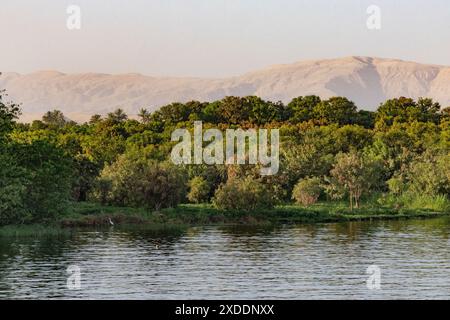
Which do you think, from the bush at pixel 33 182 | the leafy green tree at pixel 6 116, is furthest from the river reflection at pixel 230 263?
the leafy green tree at pixel 6 116

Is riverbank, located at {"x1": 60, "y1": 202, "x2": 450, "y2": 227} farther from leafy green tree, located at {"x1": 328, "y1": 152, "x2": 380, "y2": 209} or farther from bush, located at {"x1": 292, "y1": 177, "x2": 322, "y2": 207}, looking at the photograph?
leafy green tree, located at {"x1": 328, "y1": 152, "x2": 380, "y2": 209}

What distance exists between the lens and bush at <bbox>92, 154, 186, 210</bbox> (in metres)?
88.9

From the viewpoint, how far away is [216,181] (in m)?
107

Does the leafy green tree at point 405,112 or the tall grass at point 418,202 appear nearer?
the tall grass at point 418,202

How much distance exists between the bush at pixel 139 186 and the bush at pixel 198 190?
685 centimetres

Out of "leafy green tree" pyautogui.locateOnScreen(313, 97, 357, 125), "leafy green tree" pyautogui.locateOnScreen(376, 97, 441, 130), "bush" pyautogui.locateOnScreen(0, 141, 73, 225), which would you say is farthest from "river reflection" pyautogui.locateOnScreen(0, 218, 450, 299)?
"leafy green tree" pyautogui.locateOnScreen(313, 97, 357, 125)

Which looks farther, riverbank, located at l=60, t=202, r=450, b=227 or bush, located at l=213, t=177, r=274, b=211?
bush, located at l=213, t=177, r=274, b=211

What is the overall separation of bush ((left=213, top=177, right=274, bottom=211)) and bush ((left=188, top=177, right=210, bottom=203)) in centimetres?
872

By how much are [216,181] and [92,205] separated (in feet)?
70.0

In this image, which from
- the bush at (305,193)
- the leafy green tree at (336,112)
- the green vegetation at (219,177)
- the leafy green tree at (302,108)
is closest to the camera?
the green vegetation at (219,177)

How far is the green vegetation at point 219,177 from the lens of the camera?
2997 inches

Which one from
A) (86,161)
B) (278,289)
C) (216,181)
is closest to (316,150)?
(216,181)

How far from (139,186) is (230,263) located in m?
35.4

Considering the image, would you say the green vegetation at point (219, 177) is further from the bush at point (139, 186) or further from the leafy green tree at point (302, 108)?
the leafy green tree at point (302, 108)
